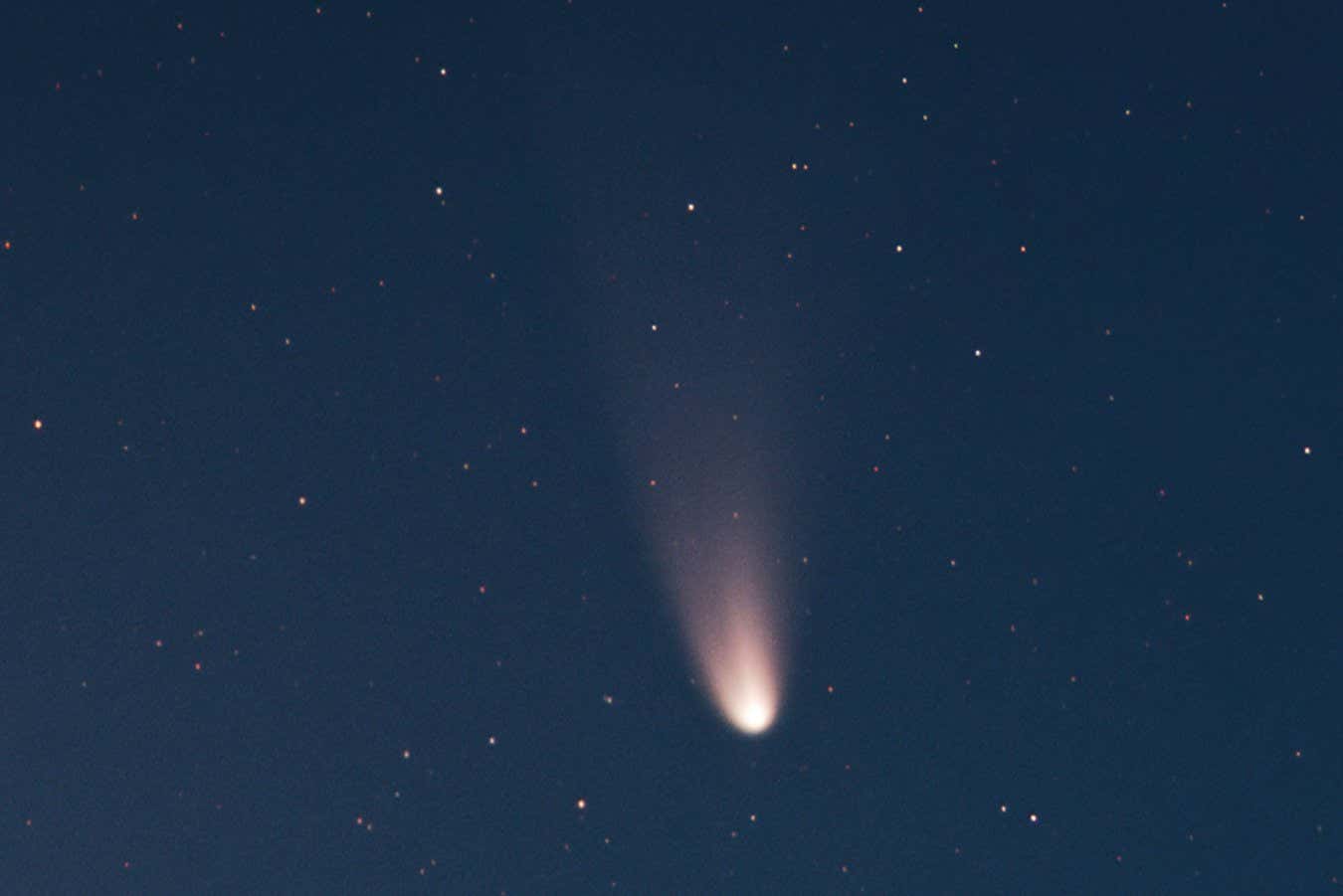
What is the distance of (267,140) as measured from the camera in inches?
38.7

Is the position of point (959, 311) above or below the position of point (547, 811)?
above

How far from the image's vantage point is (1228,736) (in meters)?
0.97

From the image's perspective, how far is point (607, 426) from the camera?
986mm

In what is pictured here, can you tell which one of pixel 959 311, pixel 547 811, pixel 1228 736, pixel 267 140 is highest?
pixel 267 140

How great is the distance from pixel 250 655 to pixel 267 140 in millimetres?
339

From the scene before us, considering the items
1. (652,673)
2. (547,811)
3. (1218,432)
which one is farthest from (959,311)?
(547,811)

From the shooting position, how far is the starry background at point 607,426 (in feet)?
3.20

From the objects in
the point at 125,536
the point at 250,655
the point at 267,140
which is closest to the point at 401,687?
the point at 250,655

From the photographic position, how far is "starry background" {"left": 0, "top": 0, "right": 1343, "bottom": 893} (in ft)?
3.20

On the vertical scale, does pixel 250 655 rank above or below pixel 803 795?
above

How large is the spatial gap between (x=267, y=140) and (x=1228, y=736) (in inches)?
29.1

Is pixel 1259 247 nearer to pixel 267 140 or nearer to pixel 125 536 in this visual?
pixel 267 140

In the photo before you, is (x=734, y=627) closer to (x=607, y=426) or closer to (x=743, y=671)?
(x=743, y=671)

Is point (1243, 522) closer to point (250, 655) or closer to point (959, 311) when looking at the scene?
point (959, 311)
